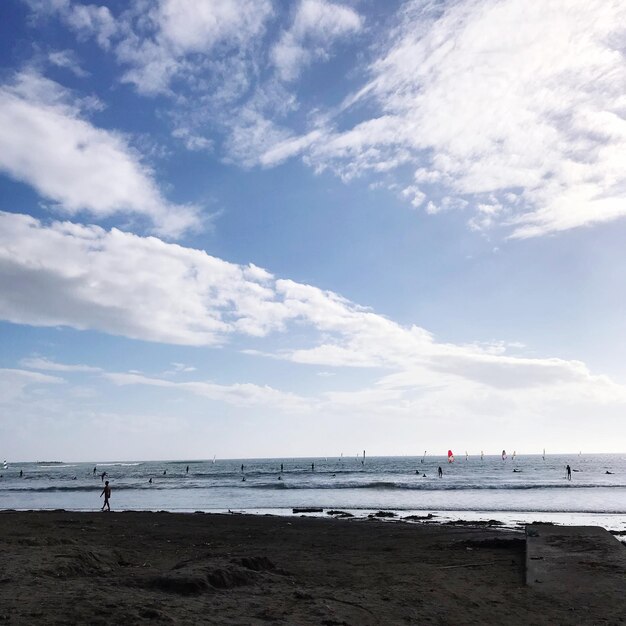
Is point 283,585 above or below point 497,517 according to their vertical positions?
above

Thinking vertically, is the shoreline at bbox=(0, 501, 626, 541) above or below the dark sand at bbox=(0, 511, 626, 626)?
below

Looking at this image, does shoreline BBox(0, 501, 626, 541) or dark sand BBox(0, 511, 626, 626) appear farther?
shoreline BBox(0, 501, 626, 541)

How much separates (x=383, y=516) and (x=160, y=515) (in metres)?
12.0

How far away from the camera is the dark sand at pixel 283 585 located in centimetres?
741

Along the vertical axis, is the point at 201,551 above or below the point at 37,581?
below

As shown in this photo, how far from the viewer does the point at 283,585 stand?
386 inches

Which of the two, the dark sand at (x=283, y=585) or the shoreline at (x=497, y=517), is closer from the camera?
the dark sand at (x=283, y=585)

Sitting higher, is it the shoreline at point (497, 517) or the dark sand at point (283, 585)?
the dark sand at point (283, 585)

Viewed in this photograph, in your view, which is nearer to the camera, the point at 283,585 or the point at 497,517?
the point at 283,585

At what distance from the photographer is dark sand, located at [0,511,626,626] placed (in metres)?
7.41

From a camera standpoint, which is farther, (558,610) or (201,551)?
(201,551)

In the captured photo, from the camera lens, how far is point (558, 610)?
28.8 feet

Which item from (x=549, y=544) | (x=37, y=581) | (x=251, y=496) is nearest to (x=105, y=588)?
(x=37, y=581)

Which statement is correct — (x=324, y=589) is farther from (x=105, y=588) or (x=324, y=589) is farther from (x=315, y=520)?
(x=315, y=520)
